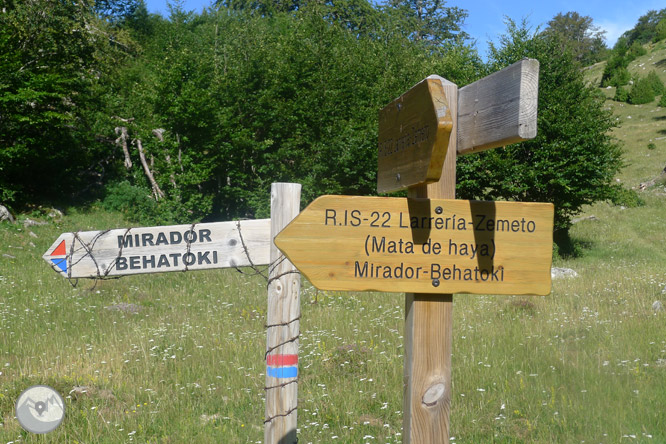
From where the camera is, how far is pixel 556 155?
18.1 m

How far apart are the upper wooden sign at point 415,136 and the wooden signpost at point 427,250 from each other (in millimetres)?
12

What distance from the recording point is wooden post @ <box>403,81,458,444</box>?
Answer: 2176 millimetres

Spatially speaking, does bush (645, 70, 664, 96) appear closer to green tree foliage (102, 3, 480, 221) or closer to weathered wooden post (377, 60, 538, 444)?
green tree foliage (102, 3, 480, 221)

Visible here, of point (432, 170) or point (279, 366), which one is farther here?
point (279, 366)

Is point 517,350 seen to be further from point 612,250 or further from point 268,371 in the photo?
point 612,250

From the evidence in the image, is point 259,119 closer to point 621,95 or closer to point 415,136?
point 415,136

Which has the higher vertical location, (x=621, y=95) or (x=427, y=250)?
(x=621, y=95)

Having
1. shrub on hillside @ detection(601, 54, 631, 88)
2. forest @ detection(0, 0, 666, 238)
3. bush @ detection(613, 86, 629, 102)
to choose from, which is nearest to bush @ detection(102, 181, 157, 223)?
forest @ detection(0, 0, 666, 238)

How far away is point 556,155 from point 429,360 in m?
17.6

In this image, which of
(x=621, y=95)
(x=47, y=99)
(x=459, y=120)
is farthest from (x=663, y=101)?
(x=459, y=120)

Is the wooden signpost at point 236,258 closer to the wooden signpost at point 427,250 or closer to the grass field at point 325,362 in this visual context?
the wooden signpost at point 427,250

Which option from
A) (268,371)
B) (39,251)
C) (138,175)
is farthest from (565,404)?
(138,175)

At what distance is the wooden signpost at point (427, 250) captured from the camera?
2158 millimetres
